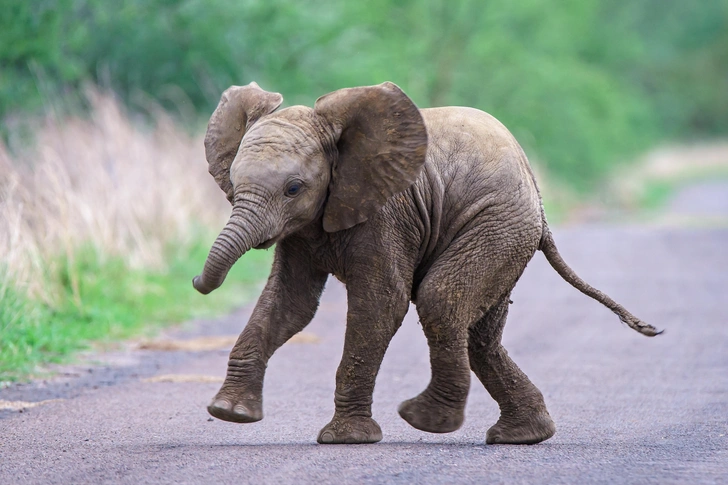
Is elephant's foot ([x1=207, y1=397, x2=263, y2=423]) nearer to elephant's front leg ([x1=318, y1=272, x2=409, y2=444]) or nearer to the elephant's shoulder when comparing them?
elephant's front leg ([x1=318, y1=272, x2=409, y2=444])

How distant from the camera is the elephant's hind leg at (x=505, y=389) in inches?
261

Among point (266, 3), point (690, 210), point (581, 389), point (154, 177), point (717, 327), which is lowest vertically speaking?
point (581, 389)

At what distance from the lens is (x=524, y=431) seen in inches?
261

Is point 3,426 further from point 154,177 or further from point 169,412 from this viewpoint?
point 154,177

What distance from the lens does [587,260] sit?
18000 mm

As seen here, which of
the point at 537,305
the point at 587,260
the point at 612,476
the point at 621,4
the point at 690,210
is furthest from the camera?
the point at 621,4

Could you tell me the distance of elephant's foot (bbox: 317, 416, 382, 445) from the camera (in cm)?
629

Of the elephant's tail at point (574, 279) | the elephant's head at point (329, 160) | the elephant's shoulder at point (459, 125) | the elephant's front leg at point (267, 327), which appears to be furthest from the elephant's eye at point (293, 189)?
the elephant's tail at point (574, 279)

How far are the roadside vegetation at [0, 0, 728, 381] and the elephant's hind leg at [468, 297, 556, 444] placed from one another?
3.71 m

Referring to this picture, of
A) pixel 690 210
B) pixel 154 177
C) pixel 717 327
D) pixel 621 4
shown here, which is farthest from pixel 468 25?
pixel 621 4

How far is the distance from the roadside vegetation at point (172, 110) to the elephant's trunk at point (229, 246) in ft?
11.2

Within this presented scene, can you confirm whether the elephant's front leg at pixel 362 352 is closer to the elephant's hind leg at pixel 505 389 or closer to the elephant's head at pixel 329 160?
the elephant's head at pixel 329 160

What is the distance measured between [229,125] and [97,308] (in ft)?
15.7

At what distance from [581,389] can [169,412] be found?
312 centimetres
